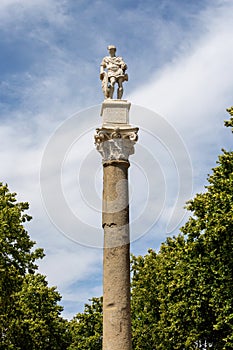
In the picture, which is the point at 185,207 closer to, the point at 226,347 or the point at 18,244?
the point at 226,347

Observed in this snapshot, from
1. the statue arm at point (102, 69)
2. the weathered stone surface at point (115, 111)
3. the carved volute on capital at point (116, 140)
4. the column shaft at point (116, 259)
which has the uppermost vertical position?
the statue arm at point (102, 69)

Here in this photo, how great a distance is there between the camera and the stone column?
1229 cm

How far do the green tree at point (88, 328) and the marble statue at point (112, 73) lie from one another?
3263cm

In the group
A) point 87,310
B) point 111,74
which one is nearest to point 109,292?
point 111,74

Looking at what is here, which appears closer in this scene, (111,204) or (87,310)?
(111,204)

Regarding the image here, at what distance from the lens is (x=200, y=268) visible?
26203mm

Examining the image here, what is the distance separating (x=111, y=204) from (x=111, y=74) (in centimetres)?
359

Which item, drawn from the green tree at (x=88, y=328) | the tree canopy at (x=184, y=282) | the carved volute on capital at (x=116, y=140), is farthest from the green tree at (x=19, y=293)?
the carved volute on capital at (x=116, y=140)

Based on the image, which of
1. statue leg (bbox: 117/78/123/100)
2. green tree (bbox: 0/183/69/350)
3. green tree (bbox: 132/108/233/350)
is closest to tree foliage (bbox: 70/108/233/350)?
green tree (bbox: 132/108/233/350)

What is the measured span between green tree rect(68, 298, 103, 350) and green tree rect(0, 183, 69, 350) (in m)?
5.49

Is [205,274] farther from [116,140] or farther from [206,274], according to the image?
[116,140]

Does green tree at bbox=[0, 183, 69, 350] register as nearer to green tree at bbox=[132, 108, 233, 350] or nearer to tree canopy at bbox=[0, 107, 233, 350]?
tree canopy at bbox=[0, 107, 233, 350]

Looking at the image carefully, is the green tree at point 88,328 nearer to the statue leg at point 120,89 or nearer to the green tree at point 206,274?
the green tree at point 206,274

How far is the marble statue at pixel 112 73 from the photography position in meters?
14.7
